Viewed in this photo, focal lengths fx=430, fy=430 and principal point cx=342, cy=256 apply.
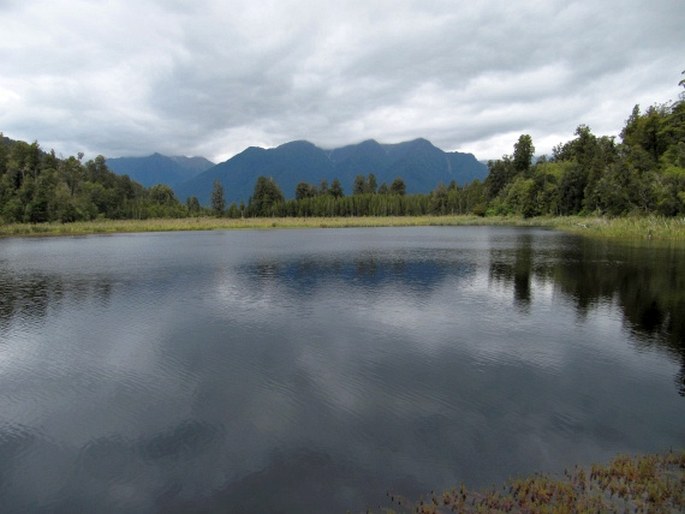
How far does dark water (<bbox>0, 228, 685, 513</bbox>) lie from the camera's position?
7.43 metres

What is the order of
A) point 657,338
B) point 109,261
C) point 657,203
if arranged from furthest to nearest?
point 657,203 < point 109,261 < point 657,338

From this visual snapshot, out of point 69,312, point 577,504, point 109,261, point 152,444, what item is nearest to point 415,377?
point 577,504

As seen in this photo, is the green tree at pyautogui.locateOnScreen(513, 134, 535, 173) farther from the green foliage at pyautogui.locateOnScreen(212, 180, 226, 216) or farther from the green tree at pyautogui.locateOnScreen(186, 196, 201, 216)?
the green tree at pyautogui.locateOnScreen(186, 196, 201, 216)

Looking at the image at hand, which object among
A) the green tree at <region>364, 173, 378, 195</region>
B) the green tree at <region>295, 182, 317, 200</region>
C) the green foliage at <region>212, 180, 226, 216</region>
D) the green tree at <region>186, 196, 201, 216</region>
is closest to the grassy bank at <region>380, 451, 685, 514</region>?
the green foliage at <region>212, 180, 226, 216</region>

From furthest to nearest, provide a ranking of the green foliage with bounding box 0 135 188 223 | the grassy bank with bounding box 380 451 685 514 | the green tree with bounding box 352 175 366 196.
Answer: the green tree with bounding box 352 175 366 196, the green foliage with bounding box 0 135 188 223, the grassy bank with bounding box 380 451 685 514

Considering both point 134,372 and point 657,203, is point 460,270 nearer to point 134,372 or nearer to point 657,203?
point 134,372

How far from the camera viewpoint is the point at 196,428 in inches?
360

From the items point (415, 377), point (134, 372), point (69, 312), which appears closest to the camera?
point (415, 377)

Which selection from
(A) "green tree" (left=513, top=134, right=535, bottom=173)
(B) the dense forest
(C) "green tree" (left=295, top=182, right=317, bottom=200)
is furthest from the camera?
(C) "green tree" (left=295, top=182, right=317, bottom=200)

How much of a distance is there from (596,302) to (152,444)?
19.2m

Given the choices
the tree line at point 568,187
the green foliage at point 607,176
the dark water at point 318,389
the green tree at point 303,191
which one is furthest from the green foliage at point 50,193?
the green foliage at point 607,176

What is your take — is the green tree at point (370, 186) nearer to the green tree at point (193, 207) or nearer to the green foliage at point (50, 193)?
the green tree at point (193, 207)

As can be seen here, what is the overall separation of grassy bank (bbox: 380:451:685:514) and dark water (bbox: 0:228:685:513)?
36 centimetres

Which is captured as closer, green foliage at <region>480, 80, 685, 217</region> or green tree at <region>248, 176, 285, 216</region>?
green foliage at <region>480, 80, 685, 217</region>
